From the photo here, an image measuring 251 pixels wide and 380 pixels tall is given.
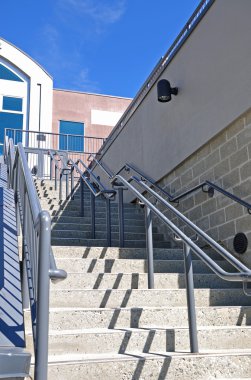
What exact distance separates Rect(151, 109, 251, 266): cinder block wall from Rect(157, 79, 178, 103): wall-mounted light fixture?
3.02 feet

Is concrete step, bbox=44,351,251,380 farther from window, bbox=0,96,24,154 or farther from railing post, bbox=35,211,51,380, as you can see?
window, bbox=0,96,24,154

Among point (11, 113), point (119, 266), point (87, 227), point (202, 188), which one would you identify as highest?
point (11, 113)

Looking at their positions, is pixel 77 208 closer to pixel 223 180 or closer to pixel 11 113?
pixel 223 180

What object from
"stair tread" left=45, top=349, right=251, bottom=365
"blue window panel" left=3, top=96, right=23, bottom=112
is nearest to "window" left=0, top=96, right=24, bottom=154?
"blue window panel" left=3, top=96, right=23, bottom=112

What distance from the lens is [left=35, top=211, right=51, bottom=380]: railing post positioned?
1.90m

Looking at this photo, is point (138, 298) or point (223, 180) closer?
point (138, 298)

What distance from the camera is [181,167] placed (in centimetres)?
575

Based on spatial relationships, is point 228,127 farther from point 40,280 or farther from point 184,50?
point 40,280

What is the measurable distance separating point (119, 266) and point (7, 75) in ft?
43.6

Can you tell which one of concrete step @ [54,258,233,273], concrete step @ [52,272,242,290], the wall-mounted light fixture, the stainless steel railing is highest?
the stainless steel railing

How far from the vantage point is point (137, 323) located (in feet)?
10.3

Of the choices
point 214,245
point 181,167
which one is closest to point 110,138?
point 181,167

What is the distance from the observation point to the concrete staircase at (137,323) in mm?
2523

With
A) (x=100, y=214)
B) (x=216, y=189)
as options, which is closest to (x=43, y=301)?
(x=216, y=189)
